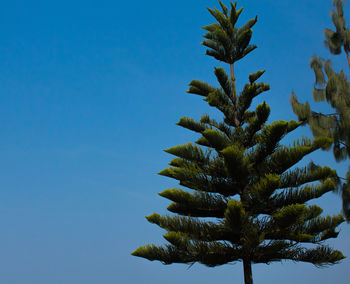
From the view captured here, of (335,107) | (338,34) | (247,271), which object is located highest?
(338,34)

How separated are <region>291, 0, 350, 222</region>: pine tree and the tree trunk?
451cm

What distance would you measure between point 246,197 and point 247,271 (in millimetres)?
1225

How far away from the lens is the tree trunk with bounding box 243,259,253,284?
254 inches

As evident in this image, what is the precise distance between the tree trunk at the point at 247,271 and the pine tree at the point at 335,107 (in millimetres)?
4512

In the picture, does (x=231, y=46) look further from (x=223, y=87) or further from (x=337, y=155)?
(x=337, y=155)

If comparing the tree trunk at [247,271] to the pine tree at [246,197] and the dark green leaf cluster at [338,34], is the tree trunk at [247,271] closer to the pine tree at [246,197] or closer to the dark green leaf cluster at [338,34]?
the pine tree at [246,197]

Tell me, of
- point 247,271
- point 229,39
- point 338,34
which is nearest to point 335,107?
point 338,34

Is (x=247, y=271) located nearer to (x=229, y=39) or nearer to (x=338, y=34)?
(x=229, y=39)

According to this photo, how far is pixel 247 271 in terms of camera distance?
6.61m

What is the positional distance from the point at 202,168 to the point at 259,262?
192cm

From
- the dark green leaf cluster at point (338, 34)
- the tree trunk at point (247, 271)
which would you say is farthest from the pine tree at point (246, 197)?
the dark green leaf cluster at point (338, 34)

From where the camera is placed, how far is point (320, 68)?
445 inches

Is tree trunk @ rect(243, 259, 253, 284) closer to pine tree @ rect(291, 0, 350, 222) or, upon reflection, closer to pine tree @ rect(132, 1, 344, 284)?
pine tree @ rect(132, 1, 344, 284)

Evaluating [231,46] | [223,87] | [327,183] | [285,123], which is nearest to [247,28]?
[231,46]
